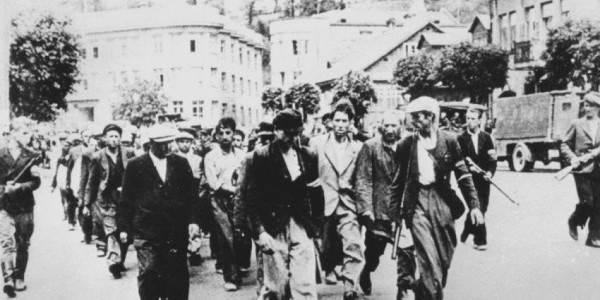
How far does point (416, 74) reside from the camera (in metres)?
47.1

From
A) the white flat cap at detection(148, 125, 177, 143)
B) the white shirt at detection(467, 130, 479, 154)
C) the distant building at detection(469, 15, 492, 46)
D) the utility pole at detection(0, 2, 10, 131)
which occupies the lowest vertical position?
the white shirt at detection(467, 130, 479, 154)

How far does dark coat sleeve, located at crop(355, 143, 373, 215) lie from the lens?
331 inches

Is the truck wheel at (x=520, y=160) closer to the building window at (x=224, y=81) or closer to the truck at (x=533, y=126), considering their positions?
the truck at (x=533, y=126)

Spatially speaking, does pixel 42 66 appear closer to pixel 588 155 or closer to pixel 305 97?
pixel 588 155

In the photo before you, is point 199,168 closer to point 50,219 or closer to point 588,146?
point 588,146

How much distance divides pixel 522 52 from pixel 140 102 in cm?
1671

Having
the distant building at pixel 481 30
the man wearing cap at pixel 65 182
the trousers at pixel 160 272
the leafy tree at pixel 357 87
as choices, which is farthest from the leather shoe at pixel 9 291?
the leafy tree at pixel 357 87

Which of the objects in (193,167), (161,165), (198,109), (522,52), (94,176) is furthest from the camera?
(522,52)

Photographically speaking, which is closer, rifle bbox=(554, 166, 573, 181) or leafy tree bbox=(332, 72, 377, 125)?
rifle bbox=(554, 166, 573, 181)

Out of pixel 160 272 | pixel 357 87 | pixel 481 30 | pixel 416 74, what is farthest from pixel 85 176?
pixel 357 87

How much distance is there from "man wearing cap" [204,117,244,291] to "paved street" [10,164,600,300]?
1.19 feet

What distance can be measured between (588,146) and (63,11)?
21.4 ft

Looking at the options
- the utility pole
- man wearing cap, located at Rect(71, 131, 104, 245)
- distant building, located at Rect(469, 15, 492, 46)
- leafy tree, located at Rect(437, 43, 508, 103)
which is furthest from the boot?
distant building, located at Rect(469, 15, 492, 46)

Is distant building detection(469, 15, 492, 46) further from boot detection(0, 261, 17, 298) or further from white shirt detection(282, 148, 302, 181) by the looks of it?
white shirt detection(282, 148, 302, 181)
